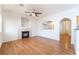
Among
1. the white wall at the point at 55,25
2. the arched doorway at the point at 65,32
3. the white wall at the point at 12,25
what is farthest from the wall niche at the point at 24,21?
the arched doorway at the point at 65,32

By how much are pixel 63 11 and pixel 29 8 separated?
1618mm

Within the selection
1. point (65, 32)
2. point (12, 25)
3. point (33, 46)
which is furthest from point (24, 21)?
point (65, 32)

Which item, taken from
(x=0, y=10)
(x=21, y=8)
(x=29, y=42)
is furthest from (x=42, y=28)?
(x=0, y=10)

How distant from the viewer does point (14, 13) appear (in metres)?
4.80

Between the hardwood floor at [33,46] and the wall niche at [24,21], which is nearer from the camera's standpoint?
the hardwood floor at [33,46]

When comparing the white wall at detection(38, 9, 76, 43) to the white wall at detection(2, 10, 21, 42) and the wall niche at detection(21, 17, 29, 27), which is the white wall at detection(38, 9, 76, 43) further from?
the white wall at detection(2, 10, 21, 42)

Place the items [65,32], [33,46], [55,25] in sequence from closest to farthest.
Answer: [65,32]
[55,25]
[33,46]

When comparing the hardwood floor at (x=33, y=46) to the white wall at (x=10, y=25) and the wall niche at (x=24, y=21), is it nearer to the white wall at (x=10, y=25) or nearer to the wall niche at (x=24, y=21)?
the white wall at (x=10, y=25)

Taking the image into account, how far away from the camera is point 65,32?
16.1 feet

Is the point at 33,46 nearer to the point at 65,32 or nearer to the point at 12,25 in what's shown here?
the point at 12,25

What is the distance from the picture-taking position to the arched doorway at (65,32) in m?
4.97

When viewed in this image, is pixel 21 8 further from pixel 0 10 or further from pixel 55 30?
pixel 55 30

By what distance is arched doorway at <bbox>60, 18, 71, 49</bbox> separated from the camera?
196 inches
